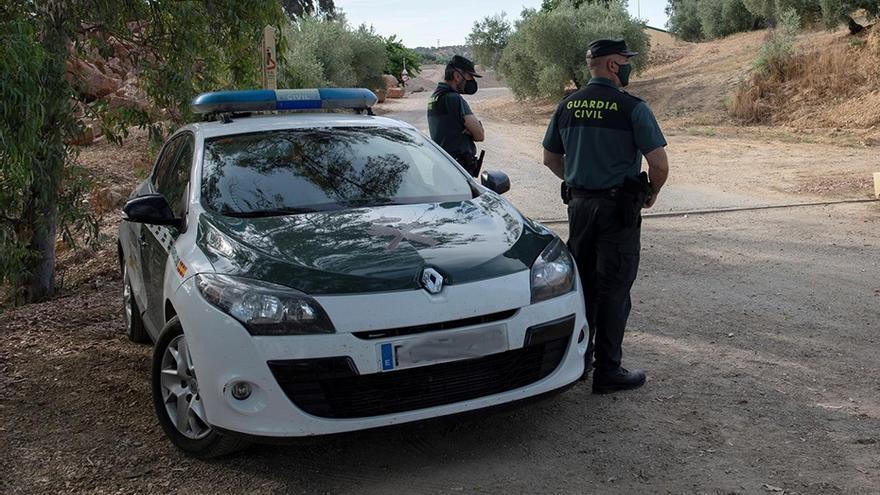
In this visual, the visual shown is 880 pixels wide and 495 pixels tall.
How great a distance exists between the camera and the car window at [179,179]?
4880 mm

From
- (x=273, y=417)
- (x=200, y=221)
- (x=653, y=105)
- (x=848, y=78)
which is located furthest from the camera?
(x=653, y=105)

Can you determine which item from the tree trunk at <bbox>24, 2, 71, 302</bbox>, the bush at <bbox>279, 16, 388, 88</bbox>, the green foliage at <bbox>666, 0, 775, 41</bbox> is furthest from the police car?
the green foliage at <bbox>666, 0, 775, 41</bbox>

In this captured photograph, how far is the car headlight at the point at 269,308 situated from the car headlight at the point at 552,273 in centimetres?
97

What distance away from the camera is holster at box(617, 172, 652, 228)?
462 centimetres

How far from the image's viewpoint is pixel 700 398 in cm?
467

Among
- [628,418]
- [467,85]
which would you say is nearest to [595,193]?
[628,418]

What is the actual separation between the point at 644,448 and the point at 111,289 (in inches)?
222

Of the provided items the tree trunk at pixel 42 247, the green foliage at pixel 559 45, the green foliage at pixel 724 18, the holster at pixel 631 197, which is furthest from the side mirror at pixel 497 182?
the green foliage at pixel 724 18

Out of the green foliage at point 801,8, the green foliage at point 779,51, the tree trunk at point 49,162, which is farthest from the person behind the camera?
the green foliage at point 801,8

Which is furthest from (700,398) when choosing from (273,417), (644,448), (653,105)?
(653,105)

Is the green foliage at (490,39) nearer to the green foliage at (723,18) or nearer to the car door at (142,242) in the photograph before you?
the green foliage at (723,18)

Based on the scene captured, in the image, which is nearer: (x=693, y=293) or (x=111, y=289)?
(x=693, y=293)

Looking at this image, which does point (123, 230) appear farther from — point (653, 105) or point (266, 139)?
point (653, 105)

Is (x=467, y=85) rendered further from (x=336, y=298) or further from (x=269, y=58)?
(x=336, y=298)
